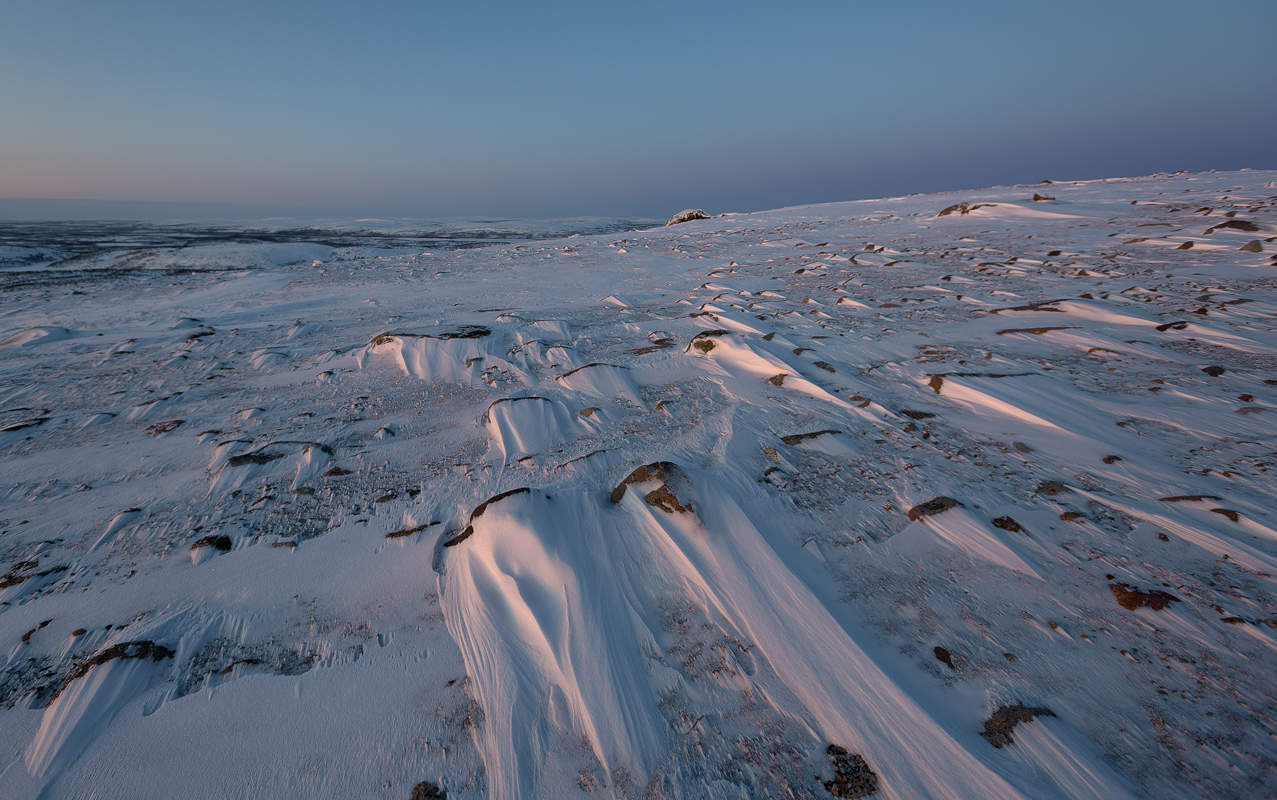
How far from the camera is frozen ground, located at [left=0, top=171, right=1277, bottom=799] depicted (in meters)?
1.19

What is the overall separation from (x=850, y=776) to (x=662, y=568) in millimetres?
797

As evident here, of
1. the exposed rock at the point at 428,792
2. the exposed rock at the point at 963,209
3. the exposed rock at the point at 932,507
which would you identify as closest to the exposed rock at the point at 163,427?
the exposed rock at the point at 428,792

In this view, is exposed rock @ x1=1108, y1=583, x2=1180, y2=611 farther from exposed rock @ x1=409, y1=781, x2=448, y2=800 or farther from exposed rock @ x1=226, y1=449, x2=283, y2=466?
exposed rock @ x1=226, y1=449, x2=283, y2=466

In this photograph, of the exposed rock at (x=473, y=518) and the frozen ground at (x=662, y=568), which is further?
the exposed rock at (x=473, y=518)

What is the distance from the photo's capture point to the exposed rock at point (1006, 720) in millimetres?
1164

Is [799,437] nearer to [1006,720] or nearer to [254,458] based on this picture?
[1006,720]

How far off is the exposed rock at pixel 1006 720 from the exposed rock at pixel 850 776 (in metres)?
0.32

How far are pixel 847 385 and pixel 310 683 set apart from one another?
10.4 ft

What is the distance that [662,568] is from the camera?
1746 millimetres

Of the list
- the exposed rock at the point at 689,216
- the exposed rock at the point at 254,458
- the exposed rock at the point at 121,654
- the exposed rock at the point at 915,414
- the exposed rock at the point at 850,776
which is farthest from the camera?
the exposed rock at the point at 689,216

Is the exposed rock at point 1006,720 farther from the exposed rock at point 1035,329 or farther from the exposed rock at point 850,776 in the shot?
the exposed rock at point 1035,329

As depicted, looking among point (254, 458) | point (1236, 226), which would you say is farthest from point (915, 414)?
point (1236, 226)

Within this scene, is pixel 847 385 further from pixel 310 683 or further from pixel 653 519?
pixel 310 683

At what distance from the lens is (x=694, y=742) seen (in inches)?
48.4
